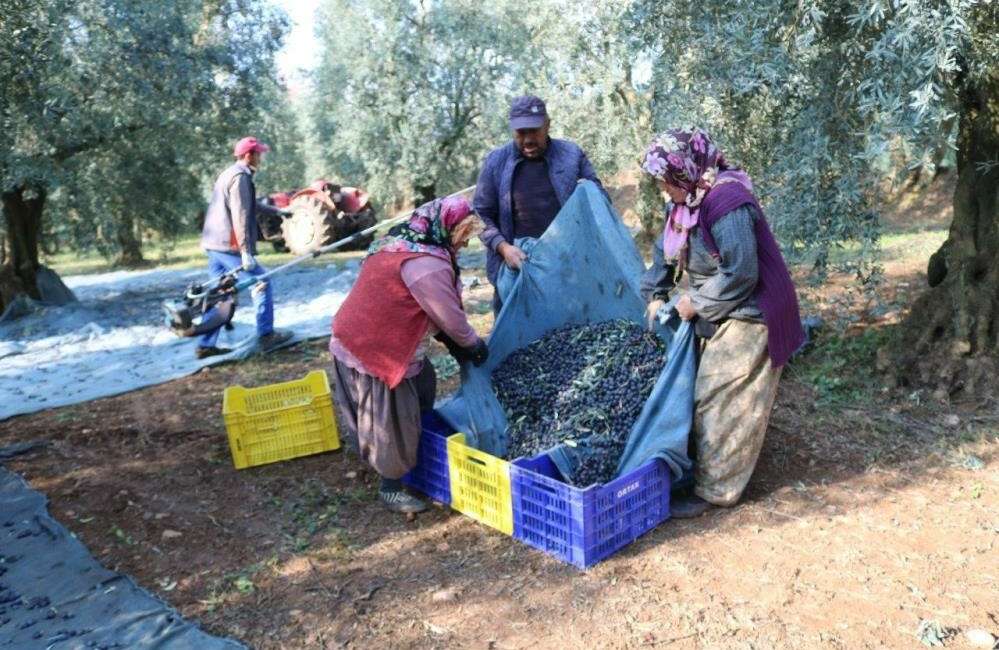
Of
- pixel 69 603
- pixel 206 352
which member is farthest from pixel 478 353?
pixel 206 352

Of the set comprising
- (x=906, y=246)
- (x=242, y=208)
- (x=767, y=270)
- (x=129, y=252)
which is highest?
(x=242, y=208)

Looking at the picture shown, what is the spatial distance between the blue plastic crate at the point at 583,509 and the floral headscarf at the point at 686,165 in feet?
3.46

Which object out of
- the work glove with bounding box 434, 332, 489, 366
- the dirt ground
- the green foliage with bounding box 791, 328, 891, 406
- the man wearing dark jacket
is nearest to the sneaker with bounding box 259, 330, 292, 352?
the dirt ground

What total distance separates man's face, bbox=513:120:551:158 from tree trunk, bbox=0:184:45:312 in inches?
259

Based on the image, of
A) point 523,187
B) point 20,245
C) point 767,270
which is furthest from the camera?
point 20,245

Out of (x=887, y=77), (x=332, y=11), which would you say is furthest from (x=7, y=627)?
(x=332, y=11)

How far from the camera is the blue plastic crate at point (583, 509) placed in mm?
3090

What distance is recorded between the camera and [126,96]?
25.1 feet

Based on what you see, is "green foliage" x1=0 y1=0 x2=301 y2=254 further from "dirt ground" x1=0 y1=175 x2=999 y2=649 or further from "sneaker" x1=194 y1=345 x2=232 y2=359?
"dirt ground" x1=0 y1=175 x2=999 y2=649

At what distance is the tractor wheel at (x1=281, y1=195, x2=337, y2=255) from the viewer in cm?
1467

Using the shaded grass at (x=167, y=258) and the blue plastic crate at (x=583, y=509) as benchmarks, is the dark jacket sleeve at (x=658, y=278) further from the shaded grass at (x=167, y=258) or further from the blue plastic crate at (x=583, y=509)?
the shaded grass at (x=167, y=258)

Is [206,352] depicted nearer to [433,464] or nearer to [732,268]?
[433,464]

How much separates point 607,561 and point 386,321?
1378 mm

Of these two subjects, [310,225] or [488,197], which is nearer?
[488,197]
